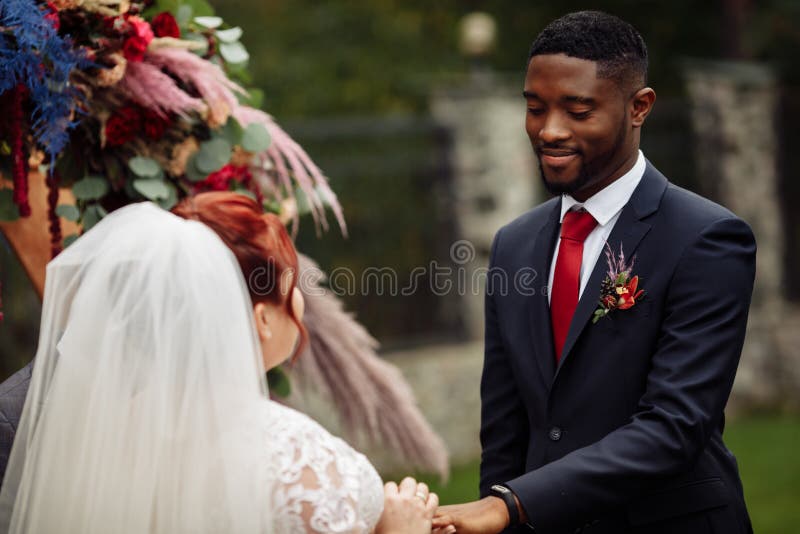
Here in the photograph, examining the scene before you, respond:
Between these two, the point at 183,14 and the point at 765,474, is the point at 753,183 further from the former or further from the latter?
the point at 183,14

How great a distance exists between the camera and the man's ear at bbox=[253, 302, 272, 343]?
8.41 feet

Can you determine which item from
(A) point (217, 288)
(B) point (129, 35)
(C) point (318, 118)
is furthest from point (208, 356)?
(C) point (318, 118)

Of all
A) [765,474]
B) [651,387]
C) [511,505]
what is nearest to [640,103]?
[651,387]

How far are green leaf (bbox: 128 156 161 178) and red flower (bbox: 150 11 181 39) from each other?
37cm

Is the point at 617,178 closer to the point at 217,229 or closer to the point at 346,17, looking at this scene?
the point at 217,229

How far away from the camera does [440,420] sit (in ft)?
24.7

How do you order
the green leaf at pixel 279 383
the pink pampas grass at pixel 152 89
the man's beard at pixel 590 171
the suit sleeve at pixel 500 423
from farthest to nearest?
the green leaf at pixel 279 383 → the pink pampas grass at pixel 152 89 → the suit sleeve at pixel 500 423 → the man's beard at pixel 590 171

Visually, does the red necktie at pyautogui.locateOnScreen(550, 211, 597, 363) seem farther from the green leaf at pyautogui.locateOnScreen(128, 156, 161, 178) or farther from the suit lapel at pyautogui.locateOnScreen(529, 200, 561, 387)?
the green leaf at pyautogui.locateOnScreen(128, 156, 161, 178)

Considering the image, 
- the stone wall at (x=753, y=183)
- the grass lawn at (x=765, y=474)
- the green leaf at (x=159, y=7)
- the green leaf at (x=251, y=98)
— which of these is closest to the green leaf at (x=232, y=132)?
the green leaf at (x=251, y=98)

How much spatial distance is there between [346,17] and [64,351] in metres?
11.2

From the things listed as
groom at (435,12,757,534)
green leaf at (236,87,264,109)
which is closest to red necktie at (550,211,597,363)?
groom at (435,12,757,534)

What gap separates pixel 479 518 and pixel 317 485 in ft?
1.56

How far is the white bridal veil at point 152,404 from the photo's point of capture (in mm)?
2178

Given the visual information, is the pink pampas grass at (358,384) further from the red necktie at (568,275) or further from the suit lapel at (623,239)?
the suit lapel at (623,239)
